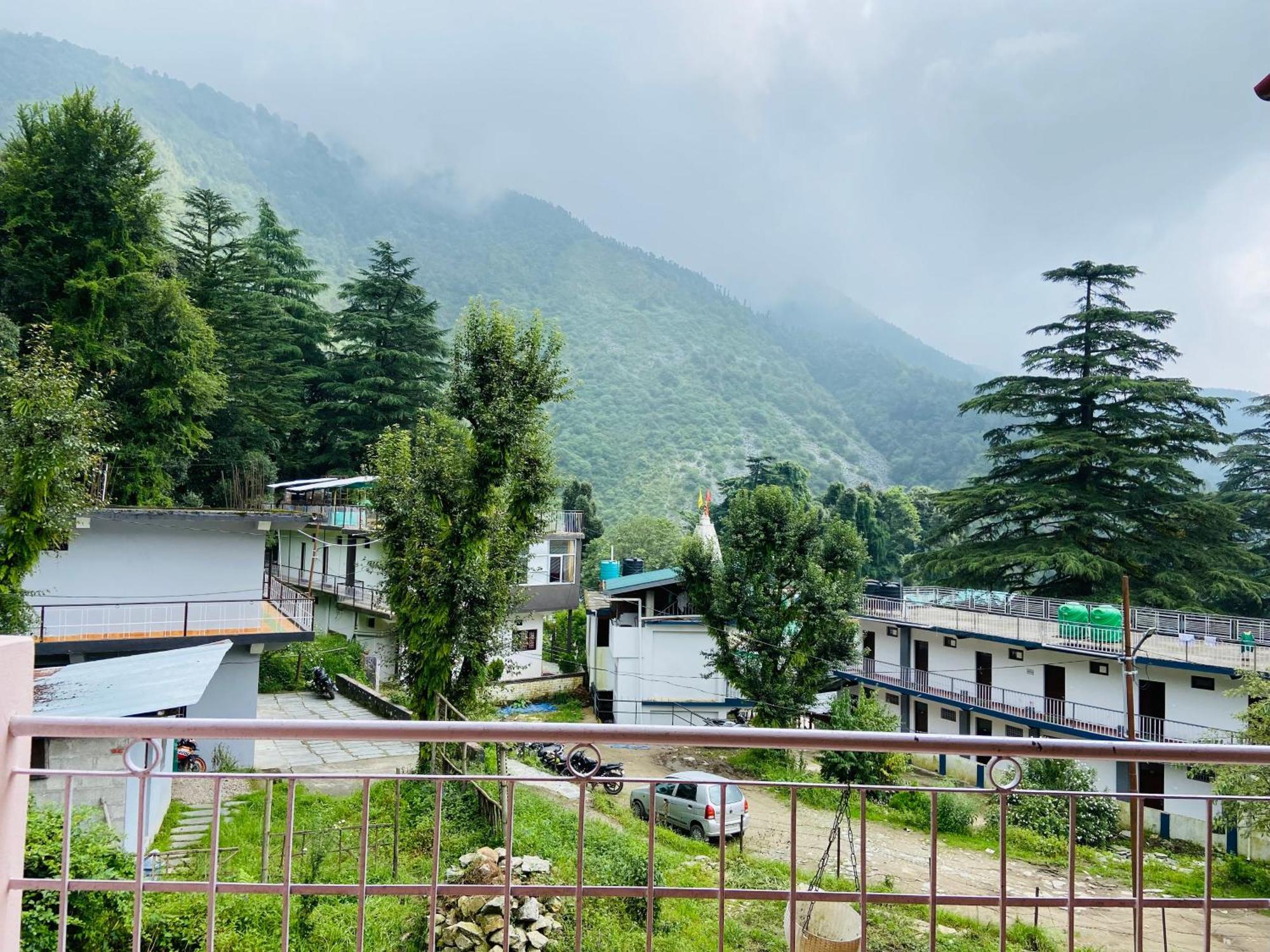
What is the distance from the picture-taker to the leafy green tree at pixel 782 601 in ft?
61.6

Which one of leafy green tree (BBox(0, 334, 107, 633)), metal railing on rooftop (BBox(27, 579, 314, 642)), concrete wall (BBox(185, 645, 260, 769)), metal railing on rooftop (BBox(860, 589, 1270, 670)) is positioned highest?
leafy green tree (BBox(0, 334, 107, 633))

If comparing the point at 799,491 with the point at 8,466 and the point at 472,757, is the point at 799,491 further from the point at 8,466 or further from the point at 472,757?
the point at 8,466

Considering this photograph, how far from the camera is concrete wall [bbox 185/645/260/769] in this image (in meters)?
13.2

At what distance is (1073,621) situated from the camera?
1972 cm

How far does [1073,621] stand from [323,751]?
18.4 metres

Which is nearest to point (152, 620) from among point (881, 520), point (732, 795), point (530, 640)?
point (732, 795)

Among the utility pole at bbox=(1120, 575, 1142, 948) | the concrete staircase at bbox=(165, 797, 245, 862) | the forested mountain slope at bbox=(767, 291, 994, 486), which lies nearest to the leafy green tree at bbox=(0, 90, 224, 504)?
the concrete staircase at bbox=(165, 797, 245, 862)

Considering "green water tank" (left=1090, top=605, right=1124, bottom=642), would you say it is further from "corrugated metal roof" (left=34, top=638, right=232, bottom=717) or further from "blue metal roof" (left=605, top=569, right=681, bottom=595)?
"corrugated metal roof" (left=34, top=638, right=232, bottom=717)

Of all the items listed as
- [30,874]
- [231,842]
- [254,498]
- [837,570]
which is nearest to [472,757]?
[231,842]

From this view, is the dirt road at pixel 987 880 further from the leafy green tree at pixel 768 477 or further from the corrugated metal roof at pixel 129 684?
the leafy green tree at pixel 768 477

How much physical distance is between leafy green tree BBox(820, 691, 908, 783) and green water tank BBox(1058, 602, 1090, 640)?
17.0 ft

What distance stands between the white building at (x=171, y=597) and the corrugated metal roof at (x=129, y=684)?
2298 millimetres

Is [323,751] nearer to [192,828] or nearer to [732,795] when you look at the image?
[192,828]

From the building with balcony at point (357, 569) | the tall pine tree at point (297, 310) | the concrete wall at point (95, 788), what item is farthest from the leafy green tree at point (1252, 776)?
the tall pine tree at point (297, 310)
